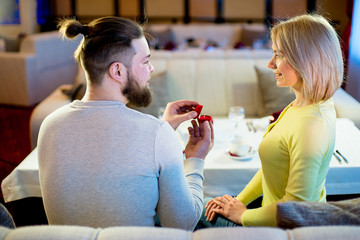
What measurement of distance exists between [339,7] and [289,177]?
22.0 ft

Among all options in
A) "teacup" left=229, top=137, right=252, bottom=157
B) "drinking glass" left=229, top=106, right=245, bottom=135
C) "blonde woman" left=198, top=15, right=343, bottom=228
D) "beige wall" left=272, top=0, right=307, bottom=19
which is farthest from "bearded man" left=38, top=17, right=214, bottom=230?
"beige wall" left=272, top=0, right=307, bottom=19

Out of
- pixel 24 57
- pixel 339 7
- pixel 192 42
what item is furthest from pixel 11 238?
pixel 339 7

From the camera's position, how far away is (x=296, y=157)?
1.22m

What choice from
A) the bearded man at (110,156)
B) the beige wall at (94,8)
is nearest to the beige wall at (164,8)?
the beige wall at (94,8)

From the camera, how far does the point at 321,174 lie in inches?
50.1

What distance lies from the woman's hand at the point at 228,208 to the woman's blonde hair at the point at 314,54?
44 centimetres

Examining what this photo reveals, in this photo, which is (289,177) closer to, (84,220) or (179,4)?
(84,220)

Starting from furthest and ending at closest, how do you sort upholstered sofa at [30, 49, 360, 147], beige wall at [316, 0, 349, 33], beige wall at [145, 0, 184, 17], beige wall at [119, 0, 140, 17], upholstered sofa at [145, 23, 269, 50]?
1. beige wall at [119, 0, 140, 17]
2. beige wall at [145, 0, 184, 17]
3. beige wall at [316, 0, 349, 33]
4. upholstered sofa at [145, 23, 269, 50]
5. upholstered sofa at [30, 49, 360, 147]

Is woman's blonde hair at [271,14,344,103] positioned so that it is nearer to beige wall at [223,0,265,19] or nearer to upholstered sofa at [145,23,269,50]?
upholstered sofa at [145,23,269,50]

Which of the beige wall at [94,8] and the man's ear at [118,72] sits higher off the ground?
the man's ear at [118,72]

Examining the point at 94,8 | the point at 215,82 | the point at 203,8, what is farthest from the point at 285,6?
the point at 215,82

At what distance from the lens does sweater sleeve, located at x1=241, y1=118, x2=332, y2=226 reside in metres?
1.20

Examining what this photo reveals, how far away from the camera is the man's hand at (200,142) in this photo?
1.37 m

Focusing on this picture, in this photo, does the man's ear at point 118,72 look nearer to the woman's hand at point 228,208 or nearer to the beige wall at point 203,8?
the woman's hand at point 228,208
